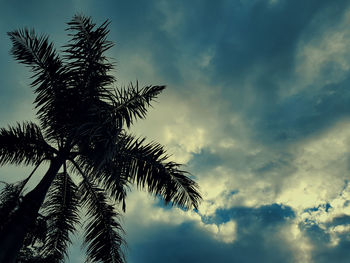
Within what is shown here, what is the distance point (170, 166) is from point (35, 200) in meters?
3.17

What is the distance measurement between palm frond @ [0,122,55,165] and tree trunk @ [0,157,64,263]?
88cm

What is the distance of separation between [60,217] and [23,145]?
2.41 m

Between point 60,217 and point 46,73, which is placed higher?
point 46,73

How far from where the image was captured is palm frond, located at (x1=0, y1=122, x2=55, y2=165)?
6.01 meters

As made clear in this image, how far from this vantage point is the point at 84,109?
6043mm

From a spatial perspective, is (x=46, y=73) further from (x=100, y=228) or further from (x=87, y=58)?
(x=100, y=228)

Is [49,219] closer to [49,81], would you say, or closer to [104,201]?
[104,201]

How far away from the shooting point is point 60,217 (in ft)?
22.9

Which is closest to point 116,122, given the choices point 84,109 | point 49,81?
point 84,109

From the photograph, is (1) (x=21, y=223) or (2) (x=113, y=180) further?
(2) (x=113, y=180)

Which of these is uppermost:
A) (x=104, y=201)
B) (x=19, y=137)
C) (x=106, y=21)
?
(x=106, y=21)

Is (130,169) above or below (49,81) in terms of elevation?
below

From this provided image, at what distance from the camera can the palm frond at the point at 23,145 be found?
601 centimetres

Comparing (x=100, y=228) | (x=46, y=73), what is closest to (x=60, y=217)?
(x=100, y=228)
